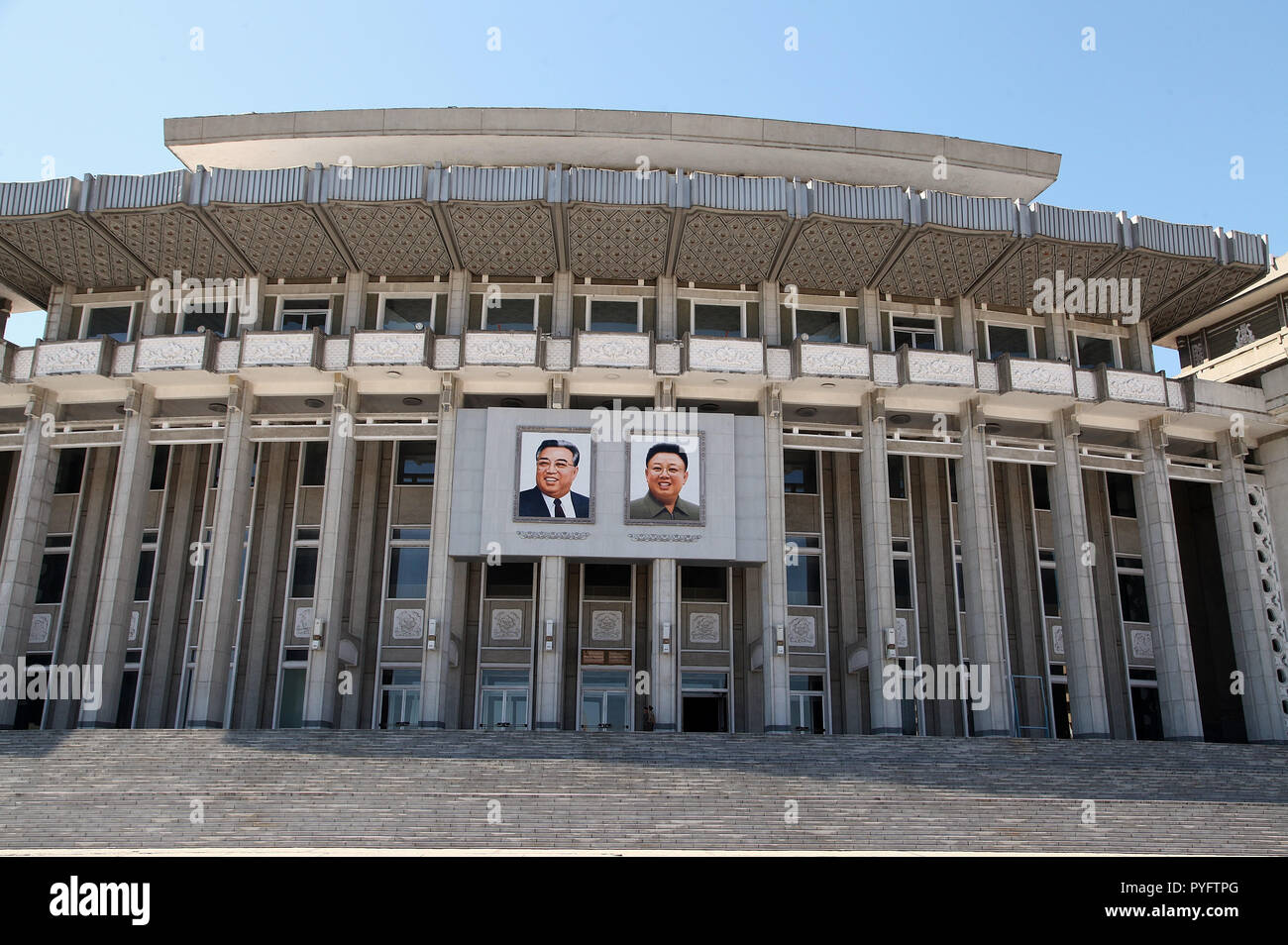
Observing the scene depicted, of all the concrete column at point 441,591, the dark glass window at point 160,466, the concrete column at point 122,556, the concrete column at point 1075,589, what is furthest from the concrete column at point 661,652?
the dark glass window at point 160,466

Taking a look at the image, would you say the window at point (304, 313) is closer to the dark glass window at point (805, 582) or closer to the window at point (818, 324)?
the window at point (818, 324)

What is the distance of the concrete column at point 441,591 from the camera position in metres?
24.3

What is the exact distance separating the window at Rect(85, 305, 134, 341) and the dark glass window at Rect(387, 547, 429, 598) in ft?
32.3

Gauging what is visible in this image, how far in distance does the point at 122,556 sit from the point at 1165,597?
26679 mm

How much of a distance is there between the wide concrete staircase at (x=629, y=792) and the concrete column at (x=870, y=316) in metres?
11.0

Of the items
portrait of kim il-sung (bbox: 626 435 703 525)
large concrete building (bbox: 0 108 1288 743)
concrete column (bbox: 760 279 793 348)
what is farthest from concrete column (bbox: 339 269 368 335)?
concrete column (bbox: 760 279 793 348)

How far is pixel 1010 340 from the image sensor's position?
29109 mm

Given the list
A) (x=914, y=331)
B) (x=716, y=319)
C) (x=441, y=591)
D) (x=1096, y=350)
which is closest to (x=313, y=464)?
(x=441, y=591)

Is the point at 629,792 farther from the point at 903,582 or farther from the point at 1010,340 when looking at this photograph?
the point at 1010,340

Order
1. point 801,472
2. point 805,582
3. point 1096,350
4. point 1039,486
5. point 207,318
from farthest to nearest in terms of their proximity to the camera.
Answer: point 1039,486, point 1096,350, point 801,472, point 805,582, point 207,318

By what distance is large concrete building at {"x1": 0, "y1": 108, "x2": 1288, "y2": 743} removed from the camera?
25328 mm
